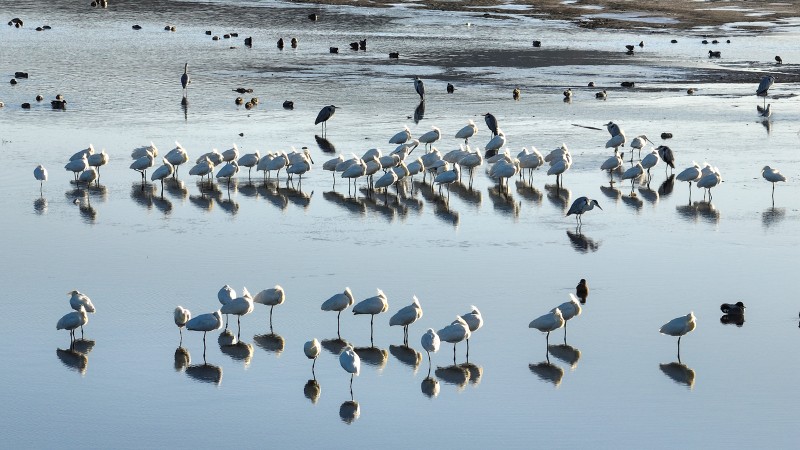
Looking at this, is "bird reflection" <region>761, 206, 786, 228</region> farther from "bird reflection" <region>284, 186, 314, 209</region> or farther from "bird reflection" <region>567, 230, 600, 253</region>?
"bird reflection" <region>284, 186, 314, 209</region>

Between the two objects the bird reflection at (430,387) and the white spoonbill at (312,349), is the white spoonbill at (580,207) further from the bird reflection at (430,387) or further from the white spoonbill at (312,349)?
the white spoonbill at (312,349)

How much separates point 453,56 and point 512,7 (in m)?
20.0

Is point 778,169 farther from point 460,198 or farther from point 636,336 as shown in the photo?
point 636,336

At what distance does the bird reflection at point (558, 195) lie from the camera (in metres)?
23.4

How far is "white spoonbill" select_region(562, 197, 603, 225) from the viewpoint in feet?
70.4

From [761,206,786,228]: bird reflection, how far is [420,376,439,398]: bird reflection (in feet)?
30.3

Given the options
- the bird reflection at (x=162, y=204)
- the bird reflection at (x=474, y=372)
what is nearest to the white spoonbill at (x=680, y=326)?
the bird reflection at (x=474, y=372)

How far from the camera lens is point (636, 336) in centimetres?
1608

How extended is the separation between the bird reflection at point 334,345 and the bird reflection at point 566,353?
7.78 ft

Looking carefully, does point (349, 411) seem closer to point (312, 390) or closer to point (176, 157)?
point (312, 390)

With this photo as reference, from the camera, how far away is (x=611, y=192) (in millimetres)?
24281

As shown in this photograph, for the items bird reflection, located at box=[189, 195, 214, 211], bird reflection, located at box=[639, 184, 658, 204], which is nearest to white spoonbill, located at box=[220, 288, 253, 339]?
bird reflection, located at box=[189, 195, 214, 211]

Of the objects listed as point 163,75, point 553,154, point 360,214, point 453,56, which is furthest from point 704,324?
point 453,56

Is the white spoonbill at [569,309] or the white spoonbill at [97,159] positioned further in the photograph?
A: the white spoonbill at [97,159]
